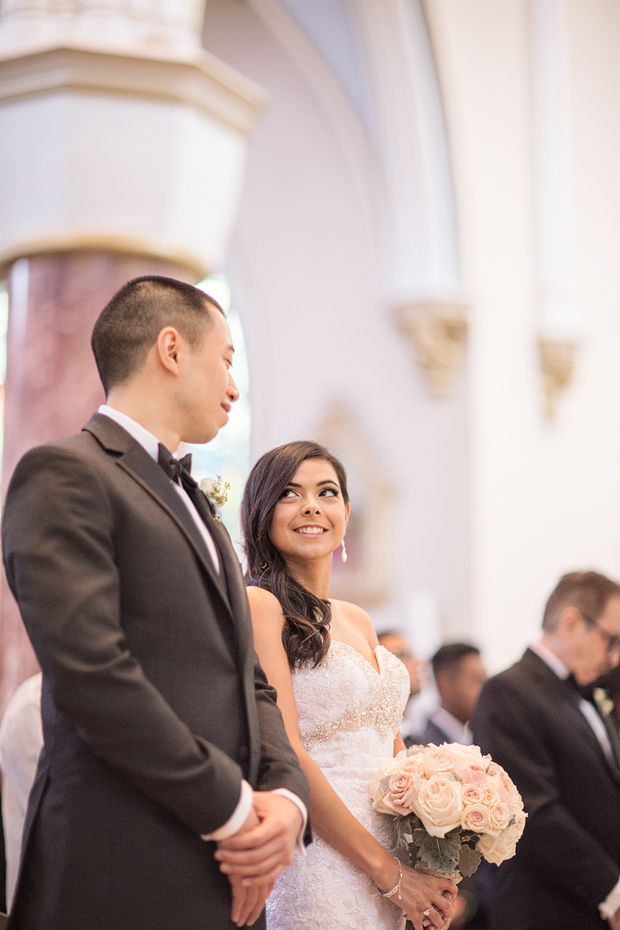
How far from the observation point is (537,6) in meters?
9.87

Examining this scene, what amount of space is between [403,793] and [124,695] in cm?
90

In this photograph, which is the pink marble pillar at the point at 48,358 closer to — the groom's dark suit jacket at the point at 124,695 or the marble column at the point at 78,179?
the marble column at the point at 78,179

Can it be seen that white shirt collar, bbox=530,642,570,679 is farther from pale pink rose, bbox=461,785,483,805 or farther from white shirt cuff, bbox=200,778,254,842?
white shirt cuff, bbox=200,778,254,842

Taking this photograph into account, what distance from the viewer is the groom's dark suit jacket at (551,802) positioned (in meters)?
3.42

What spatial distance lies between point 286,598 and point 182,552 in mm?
656

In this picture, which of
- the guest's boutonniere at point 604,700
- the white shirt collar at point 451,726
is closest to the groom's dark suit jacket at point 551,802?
the guest's boutonniere at point 604,700

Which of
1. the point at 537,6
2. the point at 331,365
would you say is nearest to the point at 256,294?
the point at 331,365

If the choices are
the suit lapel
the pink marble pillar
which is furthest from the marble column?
the suit lapel

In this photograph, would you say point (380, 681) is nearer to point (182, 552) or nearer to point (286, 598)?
point (286, 598)

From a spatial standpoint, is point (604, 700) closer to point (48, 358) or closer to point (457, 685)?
point (457, 685)

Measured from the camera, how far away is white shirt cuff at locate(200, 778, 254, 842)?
1.87m

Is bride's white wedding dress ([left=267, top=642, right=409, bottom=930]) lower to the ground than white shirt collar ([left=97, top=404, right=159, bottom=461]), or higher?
lower

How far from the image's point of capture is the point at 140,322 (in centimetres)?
210

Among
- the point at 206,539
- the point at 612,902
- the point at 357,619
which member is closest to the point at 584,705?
the point at 612,902
